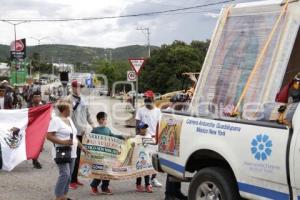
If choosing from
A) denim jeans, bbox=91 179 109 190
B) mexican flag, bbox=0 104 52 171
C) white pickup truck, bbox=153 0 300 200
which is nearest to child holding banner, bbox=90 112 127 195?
denim jeans, bbox=91 179 109 190

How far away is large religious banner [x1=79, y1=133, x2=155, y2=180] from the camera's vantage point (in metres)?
8.49

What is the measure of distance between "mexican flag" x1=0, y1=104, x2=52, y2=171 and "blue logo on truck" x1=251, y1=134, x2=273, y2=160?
6.08 m


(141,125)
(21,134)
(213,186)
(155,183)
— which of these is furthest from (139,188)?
(21,134)

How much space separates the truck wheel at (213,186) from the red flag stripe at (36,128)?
495 centimetres

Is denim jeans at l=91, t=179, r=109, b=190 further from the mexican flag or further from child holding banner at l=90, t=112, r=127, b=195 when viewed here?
the mexican flag

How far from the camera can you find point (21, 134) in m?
10.6

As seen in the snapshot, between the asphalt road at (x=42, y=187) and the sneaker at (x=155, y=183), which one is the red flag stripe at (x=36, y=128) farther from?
the sneaker at (x=155, y=183)

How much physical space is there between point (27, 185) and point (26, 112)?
2.08 meters

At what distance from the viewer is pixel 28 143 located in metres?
10.6

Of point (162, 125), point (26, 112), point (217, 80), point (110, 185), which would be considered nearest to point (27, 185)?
point (110, 185)

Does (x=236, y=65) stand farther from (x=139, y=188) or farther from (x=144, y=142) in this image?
(x=139, y=188)

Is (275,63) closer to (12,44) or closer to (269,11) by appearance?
(269,11)

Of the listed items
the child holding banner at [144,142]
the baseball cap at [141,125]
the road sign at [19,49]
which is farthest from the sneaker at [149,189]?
the road sign at [19,49]

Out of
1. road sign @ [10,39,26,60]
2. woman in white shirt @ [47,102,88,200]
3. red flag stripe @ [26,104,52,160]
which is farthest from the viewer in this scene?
road sign @ [10,39,26,60]
